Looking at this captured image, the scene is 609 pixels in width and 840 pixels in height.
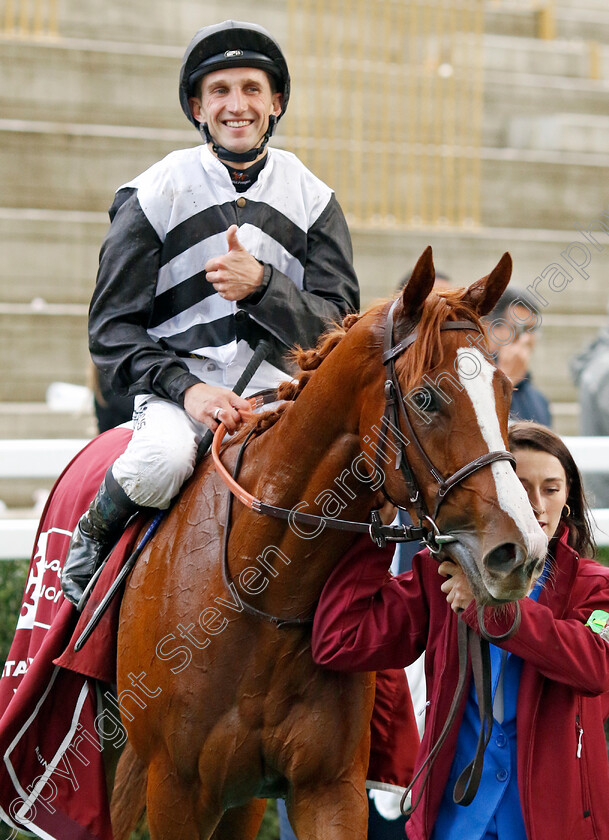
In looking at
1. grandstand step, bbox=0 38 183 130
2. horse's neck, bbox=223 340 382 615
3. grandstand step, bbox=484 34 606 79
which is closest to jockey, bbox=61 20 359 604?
horse's neck, bbox=223 340 382 615

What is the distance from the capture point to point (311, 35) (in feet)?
32.4

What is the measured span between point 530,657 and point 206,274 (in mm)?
1285

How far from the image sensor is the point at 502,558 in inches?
81.4

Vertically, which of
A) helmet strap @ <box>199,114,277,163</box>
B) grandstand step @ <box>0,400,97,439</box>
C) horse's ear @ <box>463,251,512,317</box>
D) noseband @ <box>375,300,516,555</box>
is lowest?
grandstand step @ <box>0,400,97,439</box>

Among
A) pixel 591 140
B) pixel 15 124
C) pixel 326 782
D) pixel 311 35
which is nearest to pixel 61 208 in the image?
pixel 15 124

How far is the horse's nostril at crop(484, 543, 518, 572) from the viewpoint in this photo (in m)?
2.05

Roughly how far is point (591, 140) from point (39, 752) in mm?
8916

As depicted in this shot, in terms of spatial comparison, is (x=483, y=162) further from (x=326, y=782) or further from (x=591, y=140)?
(x=326, y=782)

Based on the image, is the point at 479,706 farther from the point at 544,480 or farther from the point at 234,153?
the point at 234,153

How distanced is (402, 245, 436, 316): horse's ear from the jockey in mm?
684

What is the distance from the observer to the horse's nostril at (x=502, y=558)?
6.74 feet

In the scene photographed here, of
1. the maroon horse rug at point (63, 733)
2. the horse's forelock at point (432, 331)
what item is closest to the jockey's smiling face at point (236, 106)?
the horse's forelock at point (432, 331)

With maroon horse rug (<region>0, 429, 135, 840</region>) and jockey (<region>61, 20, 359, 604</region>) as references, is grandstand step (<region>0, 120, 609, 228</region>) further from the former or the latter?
maroon horse rug (<region>0, 429, 135, 840</region>)

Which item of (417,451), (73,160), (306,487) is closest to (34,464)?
(306,487)
